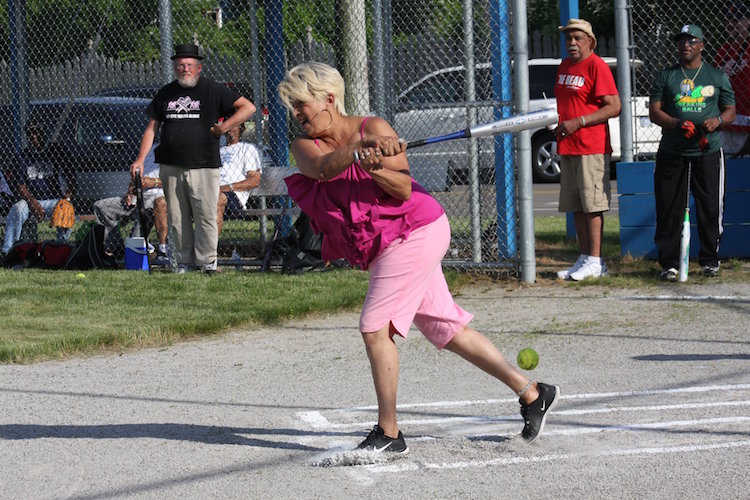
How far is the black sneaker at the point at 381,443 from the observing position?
475 centimetres

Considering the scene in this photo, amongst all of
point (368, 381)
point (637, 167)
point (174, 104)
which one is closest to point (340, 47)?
point (174, 104)

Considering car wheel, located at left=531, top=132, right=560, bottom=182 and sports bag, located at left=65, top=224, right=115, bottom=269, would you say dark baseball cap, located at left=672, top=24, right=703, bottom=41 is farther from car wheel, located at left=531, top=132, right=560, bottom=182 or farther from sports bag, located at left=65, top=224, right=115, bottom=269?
car wheel, located at left=531, top=132, right=560, bottom=182

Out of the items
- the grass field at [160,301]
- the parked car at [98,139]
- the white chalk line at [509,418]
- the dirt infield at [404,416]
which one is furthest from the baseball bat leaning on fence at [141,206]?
the white chalk line at [509,418]

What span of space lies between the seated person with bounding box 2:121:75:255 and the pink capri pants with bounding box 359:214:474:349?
848cm

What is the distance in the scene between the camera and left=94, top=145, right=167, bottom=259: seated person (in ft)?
37.8

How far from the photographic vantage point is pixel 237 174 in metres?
11.7

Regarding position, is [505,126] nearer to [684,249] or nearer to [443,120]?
[684,249]

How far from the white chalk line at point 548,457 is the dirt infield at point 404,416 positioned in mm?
12

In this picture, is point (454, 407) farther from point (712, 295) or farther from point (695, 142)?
point (695, 142)

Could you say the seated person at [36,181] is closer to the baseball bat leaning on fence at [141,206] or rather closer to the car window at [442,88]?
the baseball bat leaning on fence at [141,206]

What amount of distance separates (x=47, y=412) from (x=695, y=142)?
5.86 meters

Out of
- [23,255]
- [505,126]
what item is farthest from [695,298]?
[23,255]

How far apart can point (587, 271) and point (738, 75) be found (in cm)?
231

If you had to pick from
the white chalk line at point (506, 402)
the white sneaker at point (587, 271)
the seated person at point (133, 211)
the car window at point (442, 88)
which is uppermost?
the car window at point (442, 88)
